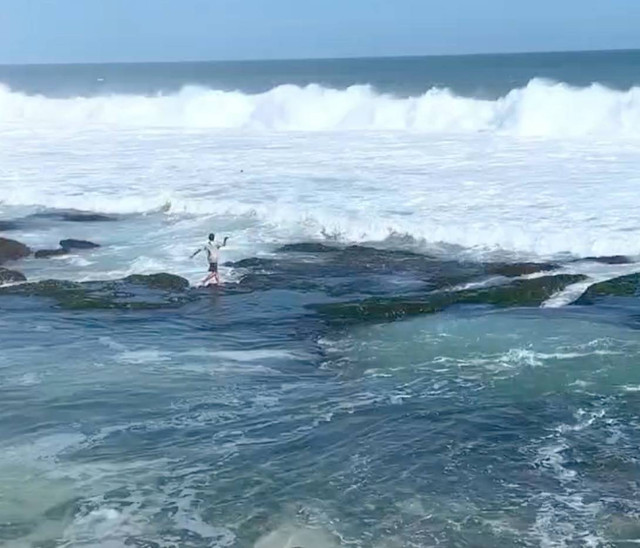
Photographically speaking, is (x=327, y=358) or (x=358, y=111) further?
(x=358, y=111)

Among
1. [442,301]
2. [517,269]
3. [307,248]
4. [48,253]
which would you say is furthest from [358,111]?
[442,301]

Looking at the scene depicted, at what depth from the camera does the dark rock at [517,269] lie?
2153cm

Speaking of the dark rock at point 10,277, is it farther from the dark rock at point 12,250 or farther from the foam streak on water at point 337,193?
the dark rock at point 12,250

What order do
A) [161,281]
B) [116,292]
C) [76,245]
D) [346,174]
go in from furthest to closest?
[346,174] < [76,245] < [161,281] < [116,292]

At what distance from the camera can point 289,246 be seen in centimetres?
2519

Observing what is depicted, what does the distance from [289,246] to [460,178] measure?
10517 mm

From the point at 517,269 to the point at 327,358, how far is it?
20.7 feet

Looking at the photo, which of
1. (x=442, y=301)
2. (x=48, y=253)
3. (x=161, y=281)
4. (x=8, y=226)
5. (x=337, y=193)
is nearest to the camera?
(x=442, y=301)

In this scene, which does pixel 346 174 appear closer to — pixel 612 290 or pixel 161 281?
pixel 161 281

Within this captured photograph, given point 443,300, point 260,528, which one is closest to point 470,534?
point 260,528

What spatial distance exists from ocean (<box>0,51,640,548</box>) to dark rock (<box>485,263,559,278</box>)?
3.2 inches

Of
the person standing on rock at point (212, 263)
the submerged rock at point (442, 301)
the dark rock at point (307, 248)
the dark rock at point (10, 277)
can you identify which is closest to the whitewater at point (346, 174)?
the dark rock at point (307, 248)

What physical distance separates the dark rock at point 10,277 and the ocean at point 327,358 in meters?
0.06

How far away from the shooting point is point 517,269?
21672mm
